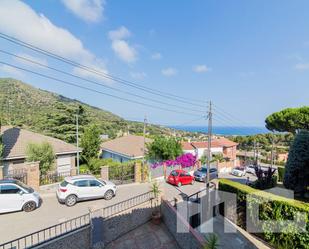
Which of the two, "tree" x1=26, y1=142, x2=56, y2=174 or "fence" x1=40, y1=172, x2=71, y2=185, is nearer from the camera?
"fence" x1=40, y1=172, x2=71, y2=185

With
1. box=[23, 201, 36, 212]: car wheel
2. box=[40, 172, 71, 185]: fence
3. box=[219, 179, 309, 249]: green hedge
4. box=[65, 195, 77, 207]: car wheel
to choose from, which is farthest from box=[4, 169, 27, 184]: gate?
box=[219, 179, 309, 249]: green hedge

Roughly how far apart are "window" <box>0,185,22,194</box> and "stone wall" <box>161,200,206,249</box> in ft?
24.4

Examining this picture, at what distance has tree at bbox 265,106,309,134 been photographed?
2251 cm

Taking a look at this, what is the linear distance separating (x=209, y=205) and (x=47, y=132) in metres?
26.6

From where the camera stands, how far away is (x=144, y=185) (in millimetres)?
18219

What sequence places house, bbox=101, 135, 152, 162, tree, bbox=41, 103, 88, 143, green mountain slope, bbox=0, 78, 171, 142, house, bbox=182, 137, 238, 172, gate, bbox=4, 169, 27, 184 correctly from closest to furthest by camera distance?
1. gate, bbox=4, 169, 27, 184
2. house, bbox=101, 135, 152, 162
3. tree, bbox=41, 103, 88, 143
4. green mountain slope, bbox=0, 78, 171, 142
5. house, bbox=182, 137, 238, 172

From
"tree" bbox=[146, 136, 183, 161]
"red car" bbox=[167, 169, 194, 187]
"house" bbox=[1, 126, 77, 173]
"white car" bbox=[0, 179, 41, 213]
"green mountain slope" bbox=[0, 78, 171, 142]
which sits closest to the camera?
"white car" bbox=[0, 179, 41, 213]

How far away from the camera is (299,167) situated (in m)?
11.8

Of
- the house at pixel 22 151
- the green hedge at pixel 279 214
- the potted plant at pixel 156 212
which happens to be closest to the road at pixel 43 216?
the potted plant at pixel 156 212

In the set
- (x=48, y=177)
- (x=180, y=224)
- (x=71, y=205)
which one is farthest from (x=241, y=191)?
(x=48, y=177)

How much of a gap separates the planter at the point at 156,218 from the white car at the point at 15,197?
622cm

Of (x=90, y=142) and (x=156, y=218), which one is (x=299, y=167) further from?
(x=90, y=142)

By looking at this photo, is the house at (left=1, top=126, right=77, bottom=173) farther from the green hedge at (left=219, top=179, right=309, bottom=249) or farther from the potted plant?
the green hedge at (left=219, top=179, right=309, bottom=249)

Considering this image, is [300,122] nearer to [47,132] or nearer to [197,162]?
[197,162]
